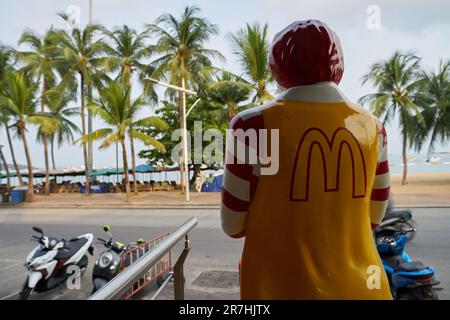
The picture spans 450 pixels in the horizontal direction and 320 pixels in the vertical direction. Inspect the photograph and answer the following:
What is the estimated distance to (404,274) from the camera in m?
2.89

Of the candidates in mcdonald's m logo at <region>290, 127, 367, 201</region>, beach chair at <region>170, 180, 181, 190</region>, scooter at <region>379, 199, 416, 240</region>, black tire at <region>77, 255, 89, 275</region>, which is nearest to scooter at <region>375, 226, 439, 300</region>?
scooter at <region>379, 199, 416, 240</region>

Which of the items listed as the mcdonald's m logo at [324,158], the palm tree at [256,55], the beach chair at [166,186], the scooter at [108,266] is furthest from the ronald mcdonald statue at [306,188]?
the beach chair at [166,186]

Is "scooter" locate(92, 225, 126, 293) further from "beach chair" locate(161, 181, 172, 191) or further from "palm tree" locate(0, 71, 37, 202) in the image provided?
"beach chair" locate(161, 181, 172, 191)

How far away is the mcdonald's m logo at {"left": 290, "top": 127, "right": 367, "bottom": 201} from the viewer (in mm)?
995

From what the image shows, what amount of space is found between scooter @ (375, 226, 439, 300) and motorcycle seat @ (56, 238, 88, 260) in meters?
3.61

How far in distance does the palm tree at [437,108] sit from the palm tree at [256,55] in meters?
9.34

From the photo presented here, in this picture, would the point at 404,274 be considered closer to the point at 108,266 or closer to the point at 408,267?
the point at 408,267

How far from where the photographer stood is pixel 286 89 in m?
1.13

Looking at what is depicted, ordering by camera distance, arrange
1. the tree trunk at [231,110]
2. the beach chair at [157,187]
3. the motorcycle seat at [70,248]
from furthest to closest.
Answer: the beach chair at [157,187]
the tree trunk at [231,110]
the motorcycle seat at [70,248]

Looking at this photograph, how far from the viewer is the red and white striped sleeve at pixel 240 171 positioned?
1006mm

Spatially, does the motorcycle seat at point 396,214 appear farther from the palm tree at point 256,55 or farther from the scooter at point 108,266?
the palm tree at point 256,55

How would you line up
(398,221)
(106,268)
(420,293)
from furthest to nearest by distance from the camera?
(106,268) < (398,221) < (420,293)

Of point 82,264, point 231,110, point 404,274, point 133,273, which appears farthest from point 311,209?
point 231,110

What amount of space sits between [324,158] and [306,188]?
4.1 inches
